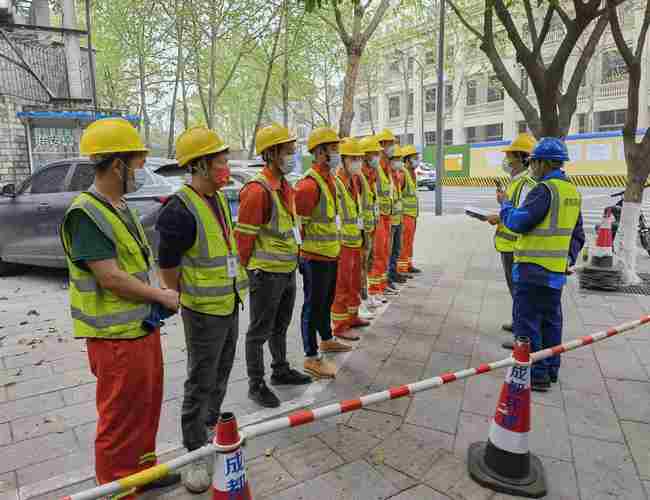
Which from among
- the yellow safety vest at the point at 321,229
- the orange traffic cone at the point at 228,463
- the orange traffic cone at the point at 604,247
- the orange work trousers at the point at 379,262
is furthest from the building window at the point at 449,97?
the orange traffic cone at the point at 228,463

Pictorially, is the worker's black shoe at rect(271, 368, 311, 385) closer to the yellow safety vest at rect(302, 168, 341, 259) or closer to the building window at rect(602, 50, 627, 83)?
the yellow safety vest at rect(302, 168, 341, 259)

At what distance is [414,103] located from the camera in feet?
143

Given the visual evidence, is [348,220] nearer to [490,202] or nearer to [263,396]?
[263,396]

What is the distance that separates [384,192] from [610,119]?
33147 mm

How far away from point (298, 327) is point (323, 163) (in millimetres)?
1992

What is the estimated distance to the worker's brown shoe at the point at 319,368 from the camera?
4031 millimetres

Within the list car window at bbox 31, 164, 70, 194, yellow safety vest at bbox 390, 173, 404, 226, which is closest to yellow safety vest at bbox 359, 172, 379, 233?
yellow safety vest at bbox 390, 173, 404, 226

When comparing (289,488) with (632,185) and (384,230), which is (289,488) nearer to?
(384,230)

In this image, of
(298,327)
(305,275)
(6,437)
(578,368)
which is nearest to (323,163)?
(305,275)

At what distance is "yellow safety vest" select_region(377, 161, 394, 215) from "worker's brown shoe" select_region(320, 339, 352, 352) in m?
2.22

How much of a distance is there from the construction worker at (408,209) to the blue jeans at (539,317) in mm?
3789

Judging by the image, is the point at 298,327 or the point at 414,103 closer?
the point at 298,327

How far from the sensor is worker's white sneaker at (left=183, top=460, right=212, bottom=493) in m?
2.57

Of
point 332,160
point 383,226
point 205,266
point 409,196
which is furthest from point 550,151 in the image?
point 409,196
